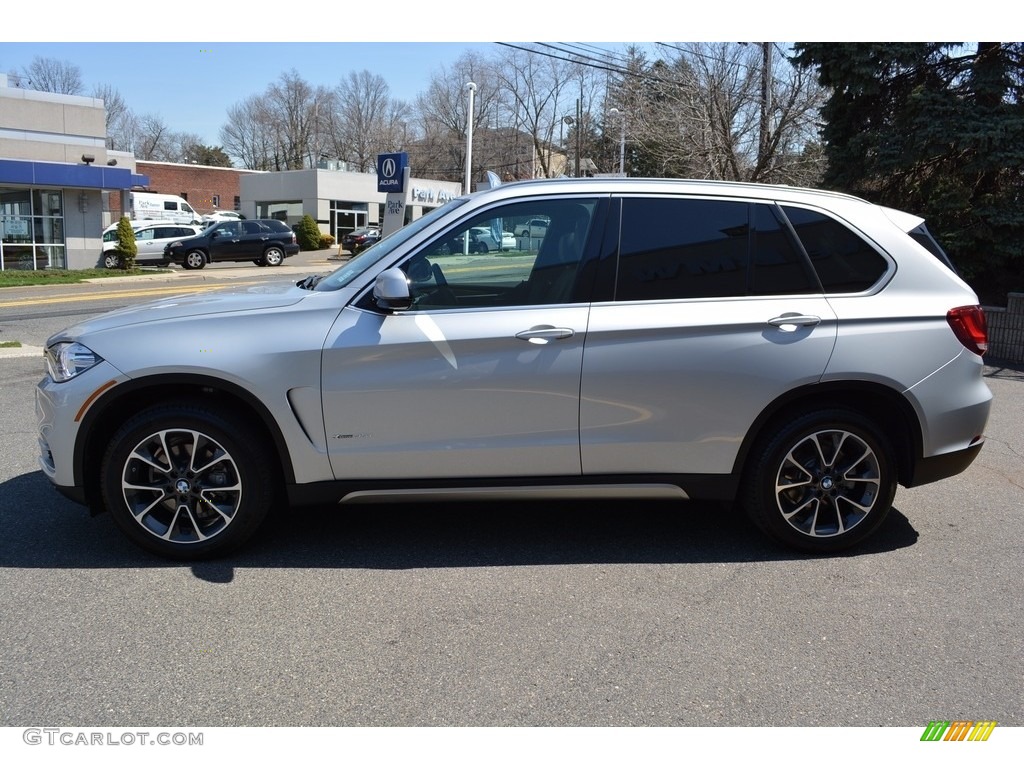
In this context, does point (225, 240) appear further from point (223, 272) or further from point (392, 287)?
point (392, 287)

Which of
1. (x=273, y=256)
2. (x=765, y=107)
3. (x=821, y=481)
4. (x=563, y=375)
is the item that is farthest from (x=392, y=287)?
(x=273, y=256)

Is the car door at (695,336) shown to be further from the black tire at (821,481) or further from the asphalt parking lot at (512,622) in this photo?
the asphalt parking lot at (512,622)

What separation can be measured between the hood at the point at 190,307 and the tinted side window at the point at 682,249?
1.70m

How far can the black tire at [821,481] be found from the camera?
4328mm

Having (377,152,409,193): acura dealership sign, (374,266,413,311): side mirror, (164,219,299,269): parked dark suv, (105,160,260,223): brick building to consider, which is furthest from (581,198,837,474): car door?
(105,160,260,223): brick building

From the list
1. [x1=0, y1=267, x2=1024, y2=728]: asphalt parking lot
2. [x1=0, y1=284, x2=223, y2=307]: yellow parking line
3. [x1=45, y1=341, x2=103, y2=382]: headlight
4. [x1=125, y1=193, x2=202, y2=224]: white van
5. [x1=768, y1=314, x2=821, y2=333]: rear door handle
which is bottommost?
[x1=0, y1=267, x2=1024, y2=728]: asphalt parking lot

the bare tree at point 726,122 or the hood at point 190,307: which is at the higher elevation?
the bare tree at point 726,122

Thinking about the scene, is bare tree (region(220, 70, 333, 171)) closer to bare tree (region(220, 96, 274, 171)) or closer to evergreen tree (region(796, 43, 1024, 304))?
bare tree (region(220, 96, 274, 171))

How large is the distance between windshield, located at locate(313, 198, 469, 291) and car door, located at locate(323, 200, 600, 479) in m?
0.18

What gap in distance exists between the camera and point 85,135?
95.1ft

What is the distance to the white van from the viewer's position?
41.1 metres

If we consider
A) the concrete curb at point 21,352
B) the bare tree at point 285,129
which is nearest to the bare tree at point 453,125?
the bare tree at point 285,129

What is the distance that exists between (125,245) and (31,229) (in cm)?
286

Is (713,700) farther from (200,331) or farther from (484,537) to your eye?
(200,331)
